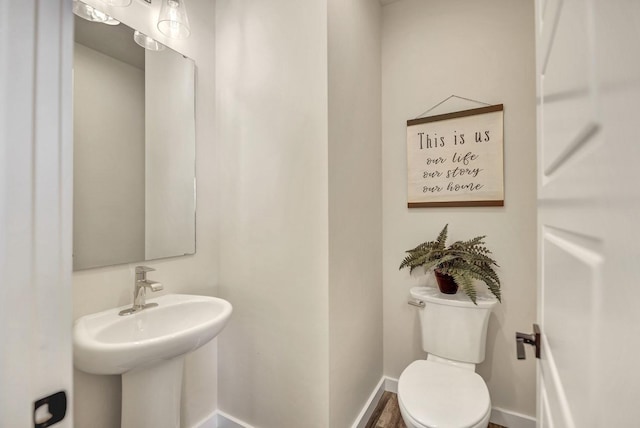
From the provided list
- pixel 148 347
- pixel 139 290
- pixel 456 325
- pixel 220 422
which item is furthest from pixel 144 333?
pixel 456 325

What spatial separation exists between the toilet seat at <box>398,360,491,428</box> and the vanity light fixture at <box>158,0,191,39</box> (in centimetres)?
204

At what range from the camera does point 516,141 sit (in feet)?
5.14

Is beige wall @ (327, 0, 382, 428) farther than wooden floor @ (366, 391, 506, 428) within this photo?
No

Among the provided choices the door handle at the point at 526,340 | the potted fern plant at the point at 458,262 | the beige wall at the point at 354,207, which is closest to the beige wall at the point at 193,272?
the beige wall at the point at 354,207

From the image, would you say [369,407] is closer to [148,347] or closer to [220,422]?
[220,422]

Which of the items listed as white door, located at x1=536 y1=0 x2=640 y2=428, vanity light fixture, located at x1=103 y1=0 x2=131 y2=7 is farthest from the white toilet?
vanity light fixture, located at x1=103 y1=0 x2=131 y2=7

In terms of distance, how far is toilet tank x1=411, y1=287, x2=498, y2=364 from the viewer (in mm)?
1467

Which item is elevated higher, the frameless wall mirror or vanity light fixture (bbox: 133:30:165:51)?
vanity light fixture (bbox: 133:30:165:51)

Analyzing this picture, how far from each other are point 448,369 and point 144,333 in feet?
4.74

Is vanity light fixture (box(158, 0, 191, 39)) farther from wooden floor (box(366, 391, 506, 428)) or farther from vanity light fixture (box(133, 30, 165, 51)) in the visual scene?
wooden floor (box(366, 391, 506, 428))

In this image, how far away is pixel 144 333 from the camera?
44.7 inches

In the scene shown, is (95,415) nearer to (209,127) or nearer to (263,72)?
(209,127)

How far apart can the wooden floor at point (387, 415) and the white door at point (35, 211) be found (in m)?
1.65

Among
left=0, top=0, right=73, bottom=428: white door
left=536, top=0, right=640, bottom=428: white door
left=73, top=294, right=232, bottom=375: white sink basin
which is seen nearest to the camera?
left=536, top=0, right=640, bottom=428: white door
